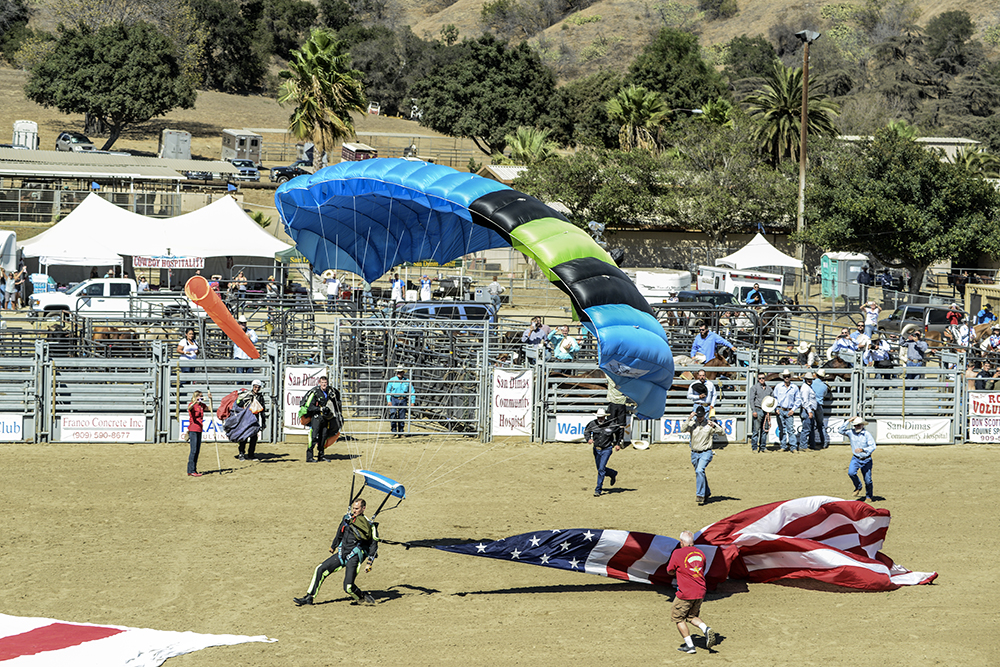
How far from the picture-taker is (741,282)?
3591cm

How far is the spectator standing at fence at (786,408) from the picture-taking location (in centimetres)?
2047

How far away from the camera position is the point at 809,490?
57.4ft

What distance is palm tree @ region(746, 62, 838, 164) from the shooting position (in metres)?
58.1

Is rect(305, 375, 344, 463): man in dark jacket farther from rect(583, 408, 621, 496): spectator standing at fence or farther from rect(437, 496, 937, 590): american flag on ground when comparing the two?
rect(437, 496, 937, 590): american flag on ground

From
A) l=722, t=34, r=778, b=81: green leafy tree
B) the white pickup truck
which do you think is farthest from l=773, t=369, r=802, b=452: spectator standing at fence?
l=722, t=34, r=778, b=81: green leafy tree

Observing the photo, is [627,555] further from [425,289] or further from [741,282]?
[741,282]

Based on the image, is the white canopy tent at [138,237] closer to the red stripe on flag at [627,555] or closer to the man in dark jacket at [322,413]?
the man in dark jacket at [322,413]

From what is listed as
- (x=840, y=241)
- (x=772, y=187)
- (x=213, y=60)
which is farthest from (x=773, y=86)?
(x=213, y=60)

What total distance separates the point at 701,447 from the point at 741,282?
20.6m

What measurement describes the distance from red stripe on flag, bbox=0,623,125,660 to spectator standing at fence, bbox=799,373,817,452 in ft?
47.7

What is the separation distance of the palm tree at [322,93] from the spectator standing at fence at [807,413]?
3564 cm

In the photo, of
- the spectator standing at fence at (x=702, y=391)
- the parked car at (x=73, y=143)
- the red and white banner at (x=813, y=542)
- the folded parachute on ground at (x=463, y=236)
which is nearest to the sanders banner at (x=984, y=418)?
the spectator standing at fence at (x=702, y=391)

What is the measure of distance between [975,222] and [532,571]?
32.3m

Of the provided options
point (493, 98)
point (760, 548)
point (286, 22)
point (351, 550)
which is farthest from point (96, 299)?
point (286, 22)
